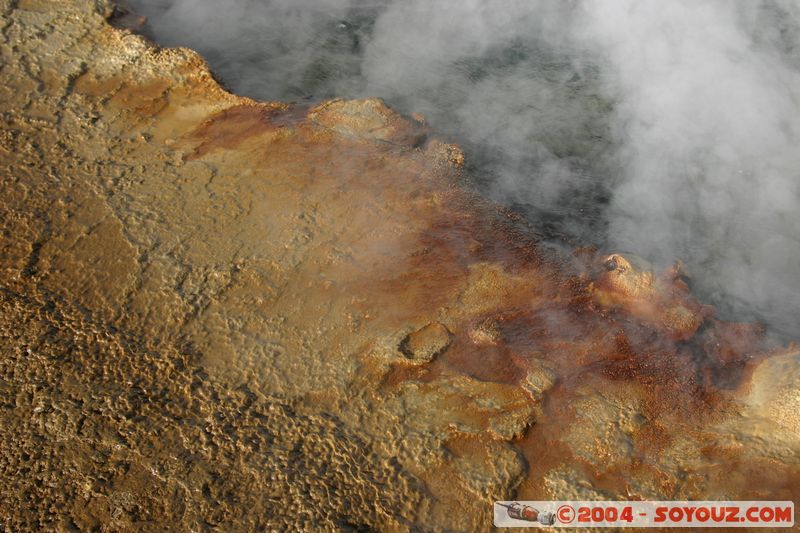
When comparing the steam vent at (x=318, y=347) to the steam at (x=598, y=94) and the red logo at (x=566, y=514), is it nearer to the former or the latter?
the red logo at (x=566, y=514)

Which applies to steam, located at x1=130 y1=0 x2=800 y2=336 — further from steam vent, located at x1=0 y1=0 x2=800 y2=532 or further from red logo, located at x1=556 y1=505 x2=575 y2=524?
red logo, located at x1=556 y1=505 x2=575 y2=524

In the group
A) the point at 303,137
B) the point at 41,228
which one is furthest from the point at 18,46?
the point at 303,137

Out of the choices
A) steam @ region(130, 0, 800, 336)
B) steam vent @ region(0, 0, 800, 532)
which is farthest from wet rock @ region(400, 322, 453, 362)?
steam @ region(130, 0, 800, 336)

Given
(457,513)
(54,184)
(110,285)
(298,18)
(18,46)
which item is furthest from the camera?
(298,18)

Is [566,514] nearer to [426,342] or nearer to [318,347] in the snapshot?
[426,342]

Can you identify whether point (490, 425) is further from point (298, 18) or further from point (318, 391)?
point (298, 18)

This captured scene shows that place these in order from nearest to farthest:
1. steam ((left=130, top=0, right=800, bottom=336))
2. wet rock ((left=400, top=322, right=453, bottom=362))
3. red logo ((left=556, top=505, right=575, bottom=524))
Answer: red logo ((left=556, top=505, right=575, bottom=524)) < wet rock ((left=400, top=322, right=453, bottom=362)) < steam ((left=130, top=0, right=800, bottom=336))

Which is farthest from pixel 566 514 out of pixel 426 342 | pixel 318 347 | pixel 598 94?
pixel 598 94
